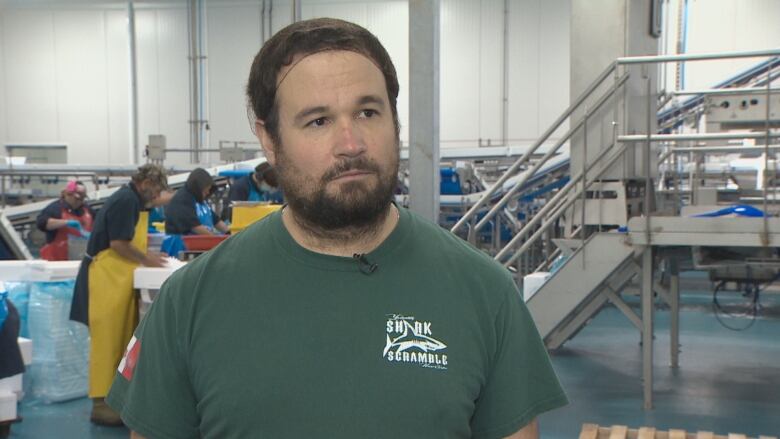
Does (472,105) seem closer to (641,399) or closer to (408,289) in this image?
(641,399)

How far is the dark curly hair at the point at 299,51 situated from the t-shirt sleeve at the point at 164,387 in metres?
0.33

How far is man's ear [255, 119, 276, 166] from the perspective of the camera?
1.27m

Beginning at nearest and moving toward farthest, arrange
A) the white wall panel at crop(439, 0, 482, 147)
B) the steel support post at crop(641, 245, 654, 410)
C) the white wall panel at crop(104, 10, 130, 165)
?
the steel support post at crop(641, 245, 654, 410) < the white wall panel at crop(439, 0, 482, 147) < the white wall panel at crop(104, 10, 130, 165)

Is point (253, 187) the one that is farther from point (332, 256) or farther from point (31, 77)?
point (31, 77)

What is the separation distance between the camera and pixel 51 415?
506 cm

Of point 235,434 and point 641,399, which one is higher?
point 235,434

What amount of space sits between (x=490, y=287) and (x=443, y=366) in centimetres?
16

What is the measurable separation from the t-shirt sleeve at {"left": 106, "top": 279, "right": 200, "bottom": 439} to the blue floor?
12.0 feet

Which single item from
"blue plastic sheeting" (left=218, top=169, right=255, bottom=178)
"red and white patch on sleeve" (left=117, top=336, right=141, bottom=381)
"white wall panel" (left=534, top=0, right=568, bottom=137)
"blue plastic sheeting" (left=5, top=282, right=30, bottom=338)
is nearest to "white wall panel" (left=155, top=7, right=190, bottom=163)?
"white wall panel" (left=534, top=0, right=568, bottom=137)

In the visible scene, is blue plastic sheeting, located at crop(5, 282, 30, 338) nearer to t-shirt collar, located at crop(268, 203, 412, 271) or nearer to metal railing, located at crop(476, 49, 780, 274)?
metal railing, located at crop(476, 49, 780, 274)

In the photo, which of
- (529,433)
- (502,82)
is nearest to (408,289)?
(529,433)

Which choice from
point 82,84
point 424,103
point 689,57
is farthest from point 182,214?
point 82,84

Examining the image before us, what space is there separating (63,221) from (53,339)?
3063 millimetres

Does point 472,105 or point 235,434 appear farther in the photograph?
point 472,105
